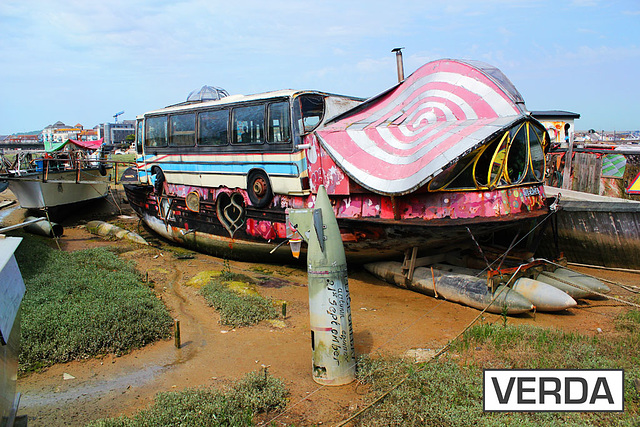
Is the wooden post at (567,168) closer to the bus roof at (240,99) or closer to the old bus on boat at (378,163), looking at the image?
the old bus on boat at (378,163)

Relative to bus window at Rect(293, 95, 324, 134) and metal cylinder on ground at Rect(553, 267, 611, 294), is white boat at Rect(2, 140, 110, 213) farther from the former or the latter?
metal cylinder on ground at Rect(553, 267, 611, 294)

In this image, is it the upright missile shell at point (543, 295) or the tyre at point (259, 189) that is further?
the tyre at point (259, 189)

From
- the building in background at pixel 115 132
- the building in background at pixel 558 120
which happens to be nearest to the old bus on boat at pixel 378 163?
the building in background at pixel 558 120

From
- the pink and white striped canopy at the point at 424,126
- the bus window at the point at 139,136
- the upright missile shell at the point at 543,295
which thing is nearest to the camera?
the upright missile shell at the point at 543,295

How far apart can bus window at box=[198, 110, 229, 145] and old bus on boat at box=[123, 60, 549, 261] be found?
0.03 m

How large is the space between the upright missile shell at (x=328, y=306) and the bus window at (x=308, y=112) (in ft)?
17.4

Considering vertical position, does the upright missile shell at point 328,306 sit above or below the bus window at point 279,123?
below

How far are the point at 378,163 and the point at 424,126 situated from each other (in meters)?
1.23

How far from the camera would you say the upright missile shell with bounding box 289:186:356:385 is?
587 centimetres

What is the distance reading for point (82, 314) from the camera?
7.65 metres

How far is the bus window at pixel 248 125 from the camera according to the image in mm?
11656

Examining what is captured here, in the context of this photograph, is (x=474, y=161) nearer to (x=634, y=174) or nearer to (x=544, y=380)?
(x=544, y=380)

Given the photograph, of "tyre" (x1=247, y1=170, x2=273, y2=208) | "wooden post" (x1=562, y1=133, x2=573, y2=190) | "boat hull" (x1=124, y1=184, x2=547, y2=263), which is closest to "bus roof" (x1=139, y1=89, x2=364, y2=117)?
"tyre" (x1=247, y1=170, x2=273, y2=208)

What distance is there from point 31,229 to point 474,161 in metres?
14.7
